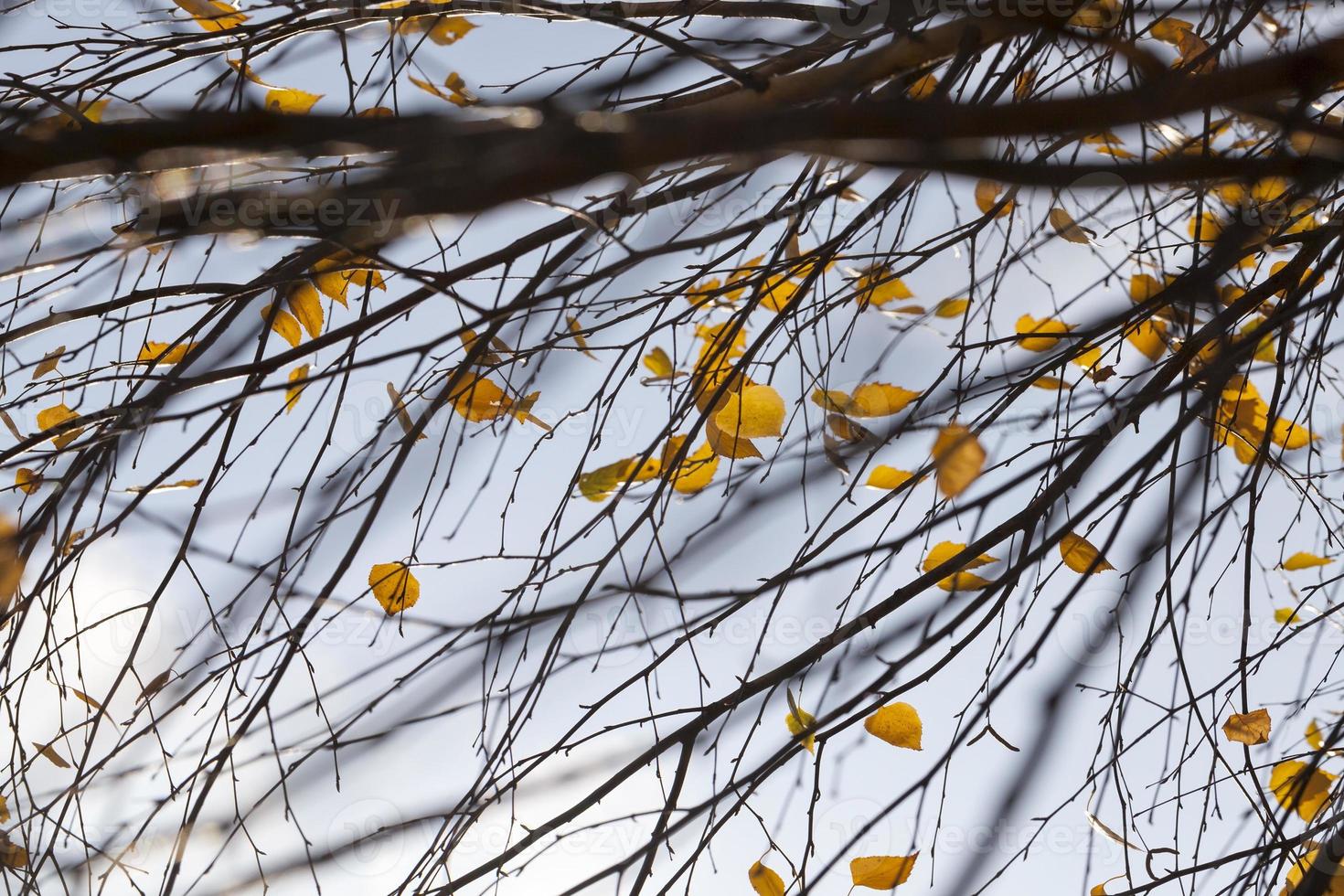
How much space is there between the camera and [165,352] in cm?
118

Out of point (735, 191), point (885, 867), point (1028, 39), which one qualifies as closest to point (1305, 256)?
point (1028, 39)

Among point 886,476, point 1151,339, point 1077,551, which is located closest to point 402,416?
point 886,476

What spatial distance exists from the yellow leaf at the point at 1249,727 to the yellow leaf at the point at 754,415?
66cm

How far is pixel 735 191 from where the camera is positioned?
1238mm

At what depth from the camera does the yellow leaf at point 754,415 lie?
1.13 metres

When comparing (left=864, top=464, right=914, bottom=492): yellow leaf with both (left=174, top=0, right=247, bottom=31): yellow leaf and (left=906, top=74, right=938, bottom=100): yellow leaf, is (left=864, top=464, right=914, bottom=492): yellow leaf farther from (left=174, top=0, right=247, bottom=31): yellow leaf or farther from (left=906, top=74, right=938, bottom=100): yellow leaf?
(left=174, top=0, right=247, bottom=31): yellow leaf

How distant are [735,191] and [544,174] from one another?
90cm

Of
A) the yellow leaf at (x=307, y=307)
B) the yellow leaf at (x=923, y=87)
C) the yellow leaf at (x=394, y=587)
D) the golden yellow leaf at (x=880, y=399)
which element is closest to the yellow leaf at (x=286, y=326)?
the yellow leaf at (x=307, y=307)

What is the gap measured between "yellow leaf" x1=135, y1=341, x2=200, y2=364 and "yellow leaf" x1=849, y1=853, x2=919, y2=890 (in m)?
1.06

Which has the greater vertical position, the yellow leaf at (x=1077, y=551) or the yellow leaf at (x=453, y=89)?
the yellow leaf at (x=453, y=89)

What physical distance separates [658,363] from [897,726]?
2.04ft

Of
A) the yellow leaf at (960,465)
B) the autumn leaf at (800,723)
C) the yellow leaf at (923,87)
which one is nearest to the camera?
the yellow leaf at (960,465)

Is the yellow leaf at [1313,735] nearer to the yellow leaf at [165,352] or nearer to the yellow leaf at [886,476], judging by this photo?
the yellow leaf at [886,476]

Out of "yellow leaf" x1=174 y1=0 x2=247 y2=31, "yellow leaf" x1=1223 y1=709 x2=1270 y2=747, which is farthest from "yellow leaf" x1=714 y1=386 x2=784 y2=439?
"yellow leaf" x1=174 y1=0 x2=247 y2=31
